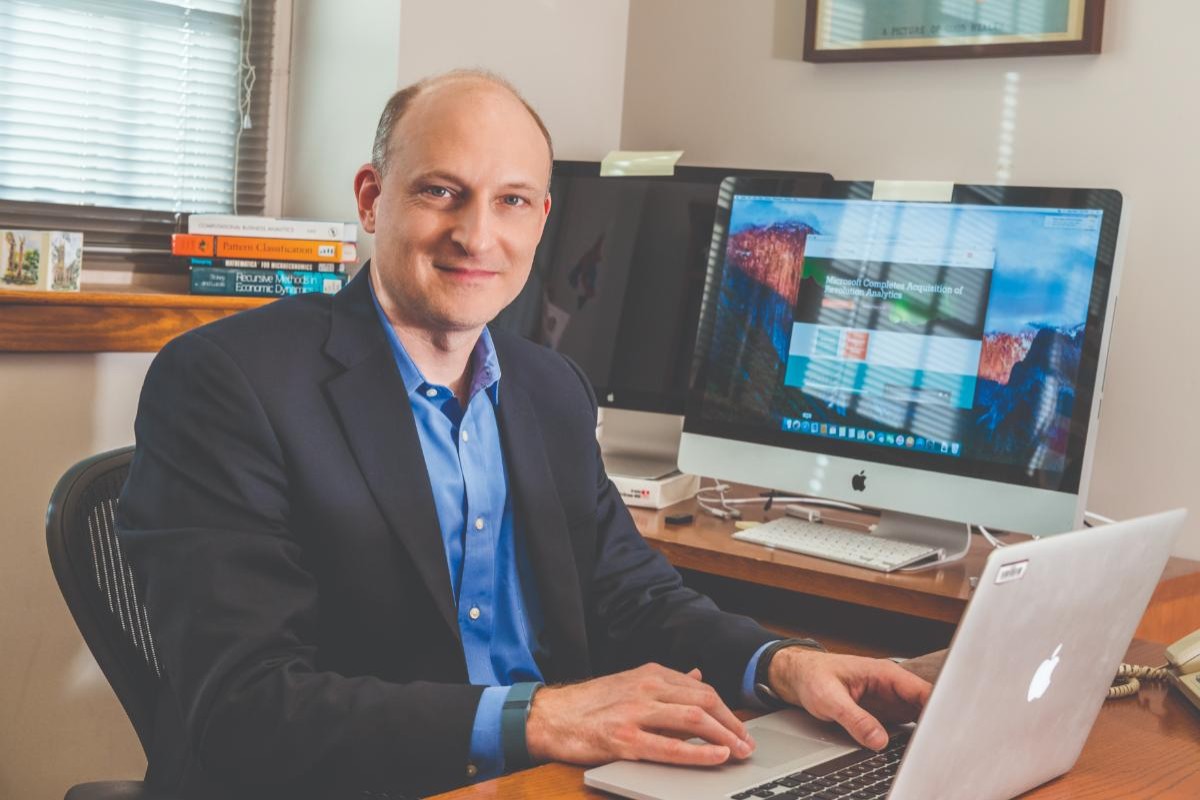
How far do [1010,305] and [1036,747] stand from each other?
1.05 m

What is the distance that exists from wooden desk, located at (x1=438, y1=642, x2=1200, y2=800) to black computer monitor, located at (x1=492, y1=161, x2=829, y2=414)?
1217mm

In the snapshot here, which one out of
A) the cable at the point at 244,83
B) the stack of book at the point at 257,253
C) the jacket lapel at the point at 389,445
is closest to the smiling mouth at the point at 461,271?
the jacket lapel at the point at 389,445

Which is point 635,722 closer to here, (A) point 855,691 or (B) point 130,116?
(A) point 855,691

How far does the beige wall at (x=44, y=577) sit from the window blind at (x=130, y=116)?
33 cm

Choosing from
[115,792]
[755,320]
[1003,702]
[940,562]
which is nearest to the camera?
[1003,702]

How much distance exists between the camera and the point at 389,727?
112 cm

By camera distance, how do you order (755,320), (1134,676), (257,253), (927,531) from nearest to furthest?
(1134,676) → (927,531) → (755,320) → (257,253)

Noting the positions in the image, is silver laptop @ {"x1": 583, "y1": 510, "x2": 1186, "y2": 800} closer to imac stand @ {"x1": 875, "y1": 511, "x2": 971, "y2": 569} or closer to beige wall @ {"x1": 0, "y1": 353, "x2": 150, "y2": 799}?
imac stand @ {"x1": 875, "y1": 511, "x2": 971, "y2": 569}

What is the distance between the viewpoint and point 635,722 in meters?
1.07

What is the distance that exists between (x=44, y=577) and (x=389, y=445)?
1.04m

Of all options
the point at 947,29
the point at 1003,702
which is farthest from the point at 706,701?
the point at 947,29

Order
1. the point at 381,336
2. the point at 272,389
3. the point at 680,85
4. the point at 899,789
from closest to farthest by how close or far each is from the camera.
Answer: the point at 899,789
the point at 272,389
the point at 381,336
the point at 680,85

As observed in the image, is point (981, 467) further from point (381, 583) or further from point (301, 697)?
point (301, 697)

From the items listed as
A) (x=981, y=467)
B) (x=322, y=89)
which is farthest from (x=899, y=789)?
(x=322, y=89)
